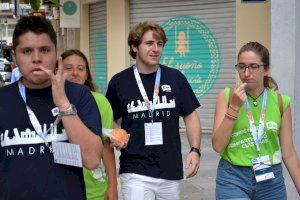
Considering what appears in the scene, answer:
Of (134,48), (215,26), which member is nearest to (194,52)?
(215,26)

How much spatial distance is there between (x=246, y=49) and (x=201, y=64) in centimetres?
983

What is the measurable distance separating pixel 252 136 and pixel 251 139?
0.02 metres

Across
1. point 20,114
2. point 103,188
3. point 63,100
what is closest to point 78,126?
point 63,100

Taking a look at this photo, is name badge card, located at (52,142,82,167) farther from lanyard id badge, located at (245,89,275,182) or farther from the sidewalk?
the sidewalk

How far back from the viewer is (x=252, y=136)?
13.7 feet

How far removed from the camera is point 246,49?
13.9 ft

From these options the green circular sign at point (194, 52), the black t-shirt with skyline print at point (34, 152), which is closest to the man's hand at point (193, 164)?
the black t-shirt with skyline print at point (34, 152)

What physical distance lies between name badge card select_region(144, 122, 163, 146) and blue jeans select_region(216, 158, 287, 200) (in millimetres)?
571

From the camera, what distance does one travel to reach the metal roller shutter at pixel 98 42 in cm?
1698

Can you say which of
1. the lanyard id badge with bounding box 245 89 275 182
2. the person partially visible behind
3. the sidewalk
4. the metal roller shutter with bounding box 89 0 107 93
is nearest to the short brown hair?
the person partially visible behind

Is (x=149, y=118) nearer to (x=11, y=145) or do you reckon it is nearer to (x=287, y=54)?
(x=11, y=145)

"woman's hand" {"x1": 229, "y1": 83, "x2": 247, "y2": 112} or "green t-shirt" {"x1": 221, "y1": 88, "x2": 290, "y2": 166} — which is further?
"green t-shirt" {"x1": 221, "y1": 88, "x2": 290, "y2": 166}

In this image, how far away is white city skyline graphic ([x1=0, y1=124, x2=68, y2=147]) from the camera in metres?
2.91

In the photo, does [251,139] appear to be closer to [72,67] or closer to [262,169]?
[262,169]
